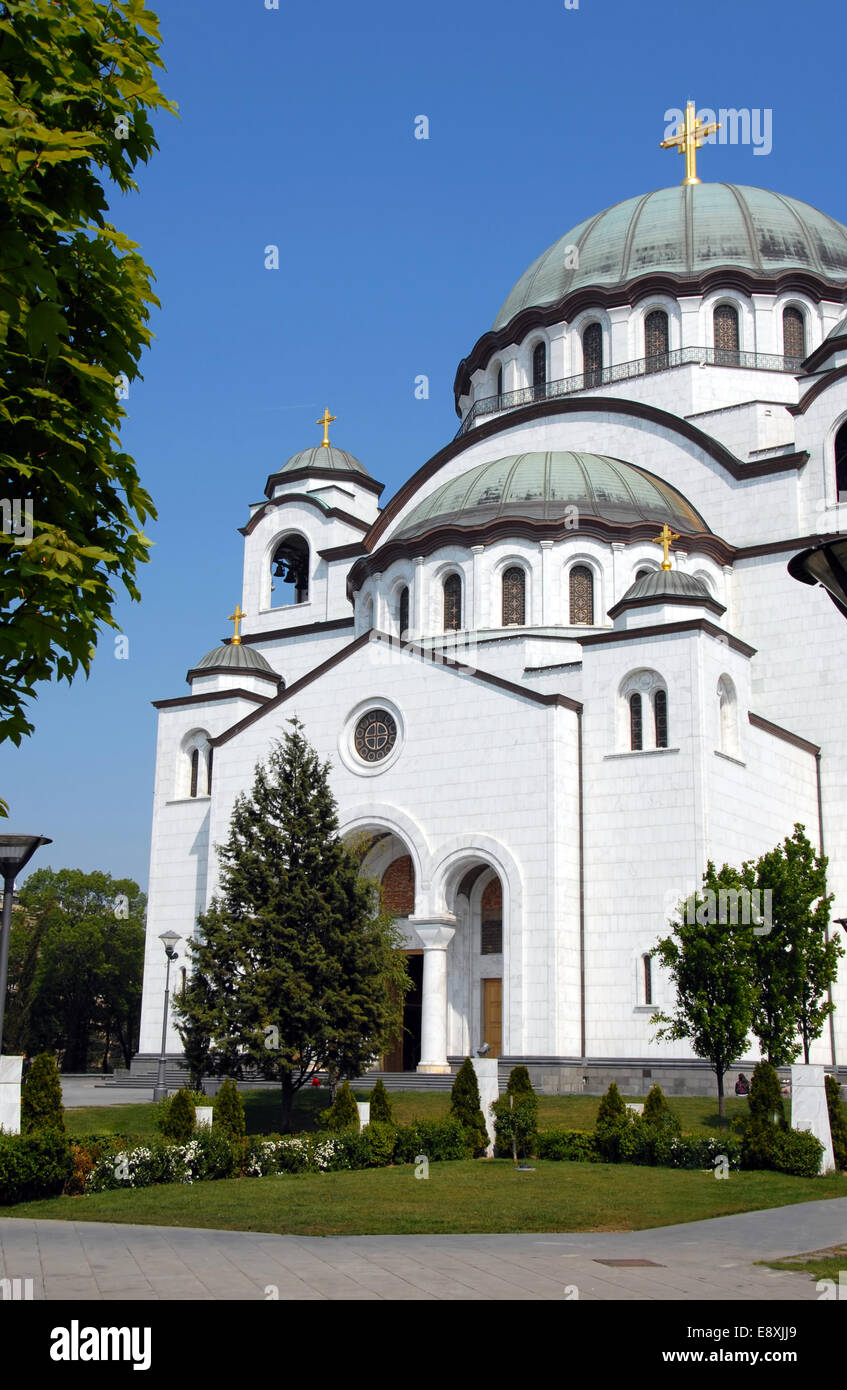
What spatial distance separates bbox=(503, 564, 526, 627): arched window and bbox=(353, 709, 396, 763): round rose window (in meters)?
3.73

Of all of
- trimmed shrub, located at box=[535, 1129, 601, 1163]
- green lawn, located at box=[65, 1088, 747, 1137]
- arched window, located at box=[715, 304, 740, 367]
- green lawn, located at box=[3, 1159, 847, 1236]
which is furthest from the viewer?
arched window, located at box=[715, 304, 740, 367]

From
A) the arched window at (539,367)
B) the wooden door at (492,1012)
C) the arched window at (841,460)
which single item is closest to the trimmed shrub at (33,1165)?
the wooden door at (492,1012)

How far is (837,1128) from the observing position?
61.9 feet

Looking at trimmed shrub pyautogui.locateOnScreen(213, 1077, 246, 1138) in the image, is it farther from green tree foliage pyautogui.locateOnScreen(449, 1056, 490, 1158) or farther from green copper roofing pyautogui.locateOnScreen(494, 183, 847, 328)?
green copper roofing pyautogui.locateOnScreen(494, 183, 847, 328)

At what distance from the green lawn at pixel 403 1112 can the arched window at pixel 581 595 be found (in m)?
11.4

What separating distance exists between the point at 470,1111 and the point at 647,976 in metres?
7.43

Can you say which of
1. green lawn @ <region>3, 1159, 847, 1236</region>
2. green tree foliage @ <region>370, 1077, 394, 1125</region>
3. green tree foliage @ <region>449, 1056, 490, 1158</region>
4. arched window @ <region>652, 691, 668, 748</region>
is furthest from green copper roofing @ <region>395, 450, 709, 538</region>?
green lawn @ <region>3, 1159, 847, 1236</region>

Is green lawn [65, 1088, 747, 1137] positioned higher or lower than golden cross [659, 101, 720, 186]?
lower

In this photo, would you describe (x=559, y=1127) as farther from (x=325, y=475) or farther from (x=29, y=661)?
(x=325, y=475)

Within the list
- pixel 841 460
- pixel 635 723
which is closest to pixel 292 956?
pixel 635 723

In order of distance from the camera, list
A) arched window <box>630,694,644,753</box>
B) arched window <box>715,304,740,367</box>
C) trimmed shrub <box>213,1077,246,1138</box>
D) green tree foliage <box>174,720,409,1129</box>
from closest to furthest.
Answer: trimmed shrub <box>213,1077,246,1138</box>, green tree foliage <box>174,720,409,1129</box>, arched window <box>630,694,644,753</box>, arched window <box>715,304,740,367</box>

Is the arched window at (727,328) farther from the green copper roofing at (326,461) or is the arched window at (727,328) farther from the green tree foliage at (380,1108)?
the green tree foliage at (380,1108)

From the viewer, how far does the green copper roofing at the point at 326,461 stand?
42781 millimetres

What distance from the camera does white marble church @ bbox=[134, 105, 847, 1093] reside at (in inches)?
1096
